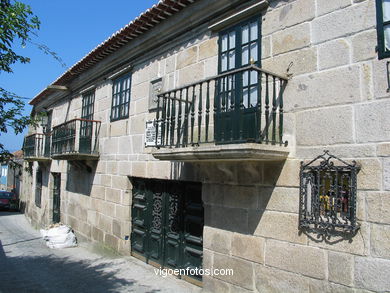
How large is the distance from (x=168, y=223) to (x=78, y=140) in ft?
13.8

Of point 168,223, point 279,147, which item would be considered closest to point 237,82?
point 279,147

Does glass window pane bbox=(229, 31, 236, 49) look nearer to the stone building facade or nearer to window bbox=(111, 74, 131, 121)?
the stone building facade

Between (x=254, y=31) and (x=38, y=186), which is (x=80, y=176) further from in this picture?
(x=254, y=31)

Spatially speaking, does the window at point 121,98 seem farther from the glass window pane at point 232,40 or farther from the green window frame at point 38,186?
the green window frame at point 38,186

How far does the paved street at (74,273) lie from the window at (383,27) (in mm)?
4068

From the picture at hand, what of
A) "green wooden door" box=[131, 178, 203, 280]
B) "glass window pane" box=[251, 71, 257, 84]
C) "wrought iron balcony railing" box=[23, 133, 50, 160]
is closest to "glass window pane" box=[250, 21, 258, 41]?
A: "glass window pane" box=[251, 71, 257, 84]

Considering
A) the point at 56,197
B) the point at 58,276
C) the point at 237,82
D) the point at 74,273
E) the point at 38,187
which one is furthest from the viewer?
the point at 38,187

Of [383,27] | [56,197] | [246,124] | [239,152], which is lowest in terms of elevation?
[56,197]

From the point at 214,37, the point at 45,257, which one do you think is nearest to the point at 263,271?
the point at 214,37

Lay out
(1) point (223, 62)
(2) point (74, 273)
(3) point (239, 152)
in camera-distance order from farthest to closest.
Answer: (2) point (74, 273)
(1) point (223, 62)
(3) point (239, 152)

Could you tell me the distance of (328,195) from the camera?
3.54 meters

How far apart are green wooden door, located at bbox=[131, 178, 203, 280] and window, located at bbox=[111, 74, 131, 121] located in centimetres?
158

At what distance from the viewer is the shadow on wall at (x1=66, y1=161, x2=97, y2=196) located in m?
8.55

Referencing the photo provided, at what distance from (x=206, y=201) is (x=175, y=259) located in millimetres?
1465
